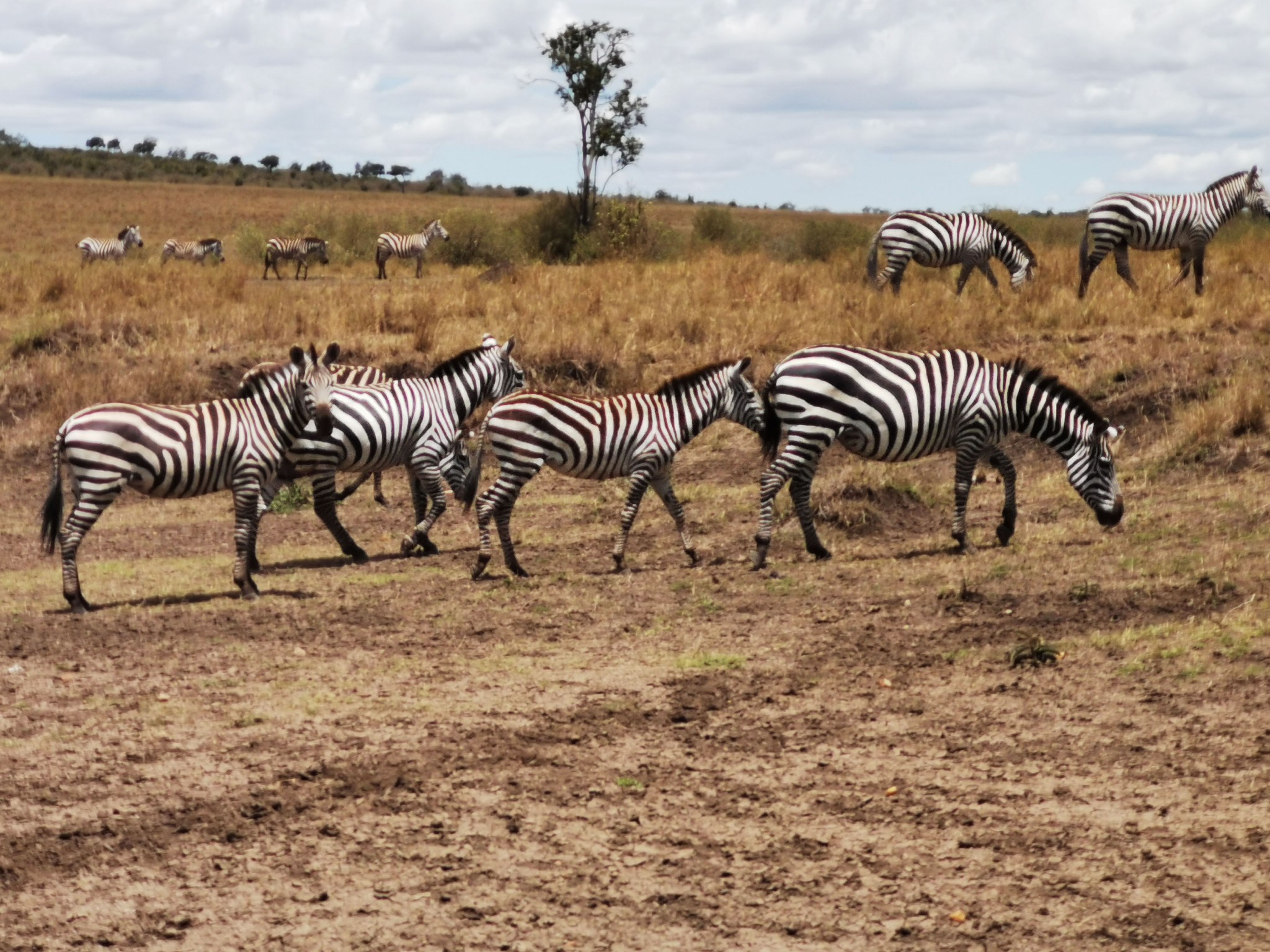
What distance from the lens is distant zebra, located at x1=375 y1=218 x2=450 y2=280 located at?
32469mm

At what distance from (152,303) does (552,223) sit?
518 inches

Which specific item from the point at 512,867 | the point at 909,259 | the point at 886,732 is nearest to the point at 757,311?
the point at 909,259

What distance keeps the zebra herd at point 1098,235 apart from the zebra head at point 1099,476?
7.54 m

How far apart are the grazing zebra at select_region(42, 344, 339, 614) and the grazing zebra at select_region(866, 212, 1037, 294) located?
405 inches

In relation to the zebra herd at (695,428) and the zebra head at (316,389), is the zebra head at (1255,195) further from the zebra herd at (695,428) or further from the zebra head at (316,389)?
the zebra head at (316,389)

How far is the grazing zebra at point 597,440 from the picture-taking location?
35.6 feet

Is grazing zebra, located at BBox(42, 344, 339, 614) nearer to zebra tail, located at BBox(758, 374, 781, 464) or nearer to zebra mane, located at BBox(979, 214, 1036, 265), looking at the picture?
zebra tail, located at BBox(758, 374, 781, 464)

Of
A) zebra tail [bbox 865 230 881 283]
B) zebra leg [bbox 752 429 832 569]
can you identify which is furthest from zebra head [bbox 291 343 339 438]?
zebra tail [bbox 865 230 881 283]

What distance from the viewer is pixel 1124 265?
1848 cm

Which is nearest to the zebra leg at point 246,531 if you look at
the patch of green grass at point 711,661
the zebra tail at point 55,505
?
the zebra tail at point 55,505

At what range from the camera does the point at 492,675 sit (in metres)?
8.26

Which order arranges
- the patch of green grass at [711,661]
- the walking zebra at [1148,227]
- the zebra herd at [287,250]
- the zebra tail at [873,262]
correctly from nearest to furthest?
the patch of green grass at [711,661] < the walking zebra at [1148,227] < the zebra tail at [873,262] < the zebra herd at [287,250]

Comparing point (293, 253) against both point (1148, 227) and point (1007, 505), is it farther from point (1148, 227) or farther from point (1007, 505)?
point (1007, 505)

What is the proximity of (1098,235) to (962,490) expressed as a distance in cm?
871
